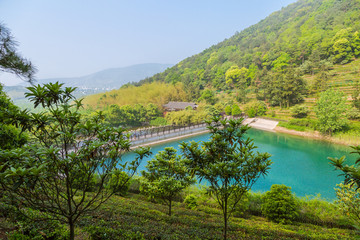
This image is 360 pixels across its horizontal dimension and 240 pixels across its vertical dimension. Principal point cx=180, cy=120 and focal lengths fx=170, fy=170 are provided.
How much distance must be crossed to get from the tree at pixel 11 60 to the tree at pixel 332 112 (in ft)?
63.2

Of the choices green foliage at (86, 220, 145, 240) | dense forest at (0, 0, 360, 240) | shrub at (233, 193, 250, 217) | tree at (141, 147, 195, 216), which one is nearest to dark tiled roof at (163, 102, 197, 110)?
dense forest at (0, 0, 360, 240)

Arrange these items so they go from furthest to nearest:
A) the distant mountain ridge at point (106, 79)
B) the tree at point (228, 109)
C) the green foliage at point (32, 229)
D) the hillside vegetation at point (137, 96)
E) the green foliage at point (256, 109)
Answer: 1. the distant mountain ridge at point (106, 79)
2. the hillside vegetation at point (137, 96)
3. the tree at point (228, 109)
4. the green foliage at point (256, 109)
5. the green foliage at point (32, 229)

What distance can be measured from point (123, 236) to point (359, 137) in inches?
740

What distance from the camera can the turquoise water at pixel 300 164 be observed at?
28.8 feet

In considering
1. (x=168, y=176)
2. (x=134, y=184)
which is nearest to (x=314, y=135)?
(x=134, y=184)

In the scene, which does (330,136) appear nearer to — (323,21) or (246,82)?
(246,82)

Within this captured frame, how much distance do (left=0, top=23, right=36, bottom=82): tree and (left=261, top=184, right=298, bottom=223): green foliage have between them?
23.1ft

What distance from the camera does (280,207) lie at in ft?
15.7

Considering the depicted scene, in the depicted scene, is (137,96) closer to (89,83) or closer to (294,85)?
(294,85)

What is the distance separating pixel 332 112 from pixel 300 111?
16.0 feet

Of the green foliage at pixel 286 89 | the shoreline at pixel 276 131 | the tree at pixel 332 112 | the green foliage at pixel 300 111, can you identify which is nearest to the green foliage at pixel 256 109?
the shoreline at pixel 276 131

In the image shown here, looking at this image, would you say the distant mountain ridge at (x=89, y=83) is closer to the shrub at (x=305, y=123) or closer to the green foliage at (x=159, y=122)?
the green foliage at (x=159, y=122)

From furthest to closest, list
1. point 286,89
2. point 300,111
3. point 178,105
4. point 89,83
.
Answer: point 89,83 → point 178,105 → point 286,89 → point 300,111

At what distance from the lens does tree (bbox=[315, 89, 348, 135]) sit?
14.5 meters
